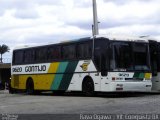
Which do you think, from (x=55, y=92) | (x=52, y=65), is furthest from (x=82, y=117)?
(x=55, y=92)

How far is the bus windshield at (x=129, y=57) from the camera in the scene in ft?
78.7

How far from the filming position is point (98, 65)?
24.5m

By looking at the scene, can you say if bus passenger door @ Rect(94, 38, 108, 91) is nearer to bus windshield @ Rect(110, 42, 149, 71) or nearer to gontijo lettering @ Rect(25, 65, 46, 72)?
bus windshield @ Rect(110, 42, 149, 71)

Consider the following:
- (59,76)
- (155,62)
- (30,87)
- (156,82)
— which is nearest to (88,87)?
(59,76)

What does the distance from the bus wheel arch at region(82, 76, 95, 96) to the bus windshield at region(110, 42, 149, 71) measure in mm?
1792

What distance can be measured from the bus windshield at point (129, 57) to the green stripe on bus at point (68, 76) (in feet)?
9.16

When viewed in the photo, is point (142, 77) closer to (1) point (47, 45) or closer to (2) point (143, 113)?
(1) point (47, 45)

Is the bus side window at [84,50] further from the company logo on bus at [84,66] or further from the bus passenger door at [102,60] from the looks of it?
the bus passenger door at [102,60]

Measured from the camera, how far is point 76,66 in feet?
85.6

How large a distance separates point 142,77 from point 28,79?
30.8 feet

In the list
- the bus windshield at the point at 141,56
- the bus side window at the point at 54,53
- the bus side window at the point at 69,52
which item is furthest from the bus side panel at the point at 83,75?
the bus windshield at the point at 141,56

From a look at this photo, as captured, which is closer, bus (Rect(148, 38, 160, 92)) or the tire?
bus (Rect(148, 38, 160, 92))

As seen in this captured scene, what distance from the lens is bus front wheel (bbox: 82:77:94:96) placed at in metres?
25.2

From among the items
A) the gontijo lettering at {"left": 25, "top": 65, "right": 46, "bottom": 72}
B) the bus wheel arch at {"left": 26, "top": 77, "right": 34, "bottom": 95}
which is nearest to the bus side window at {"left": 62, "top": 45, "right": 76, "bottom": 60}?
the gontijo lettering at {"left": 25, "top": 65, "right": 46, "bottom": 72}
